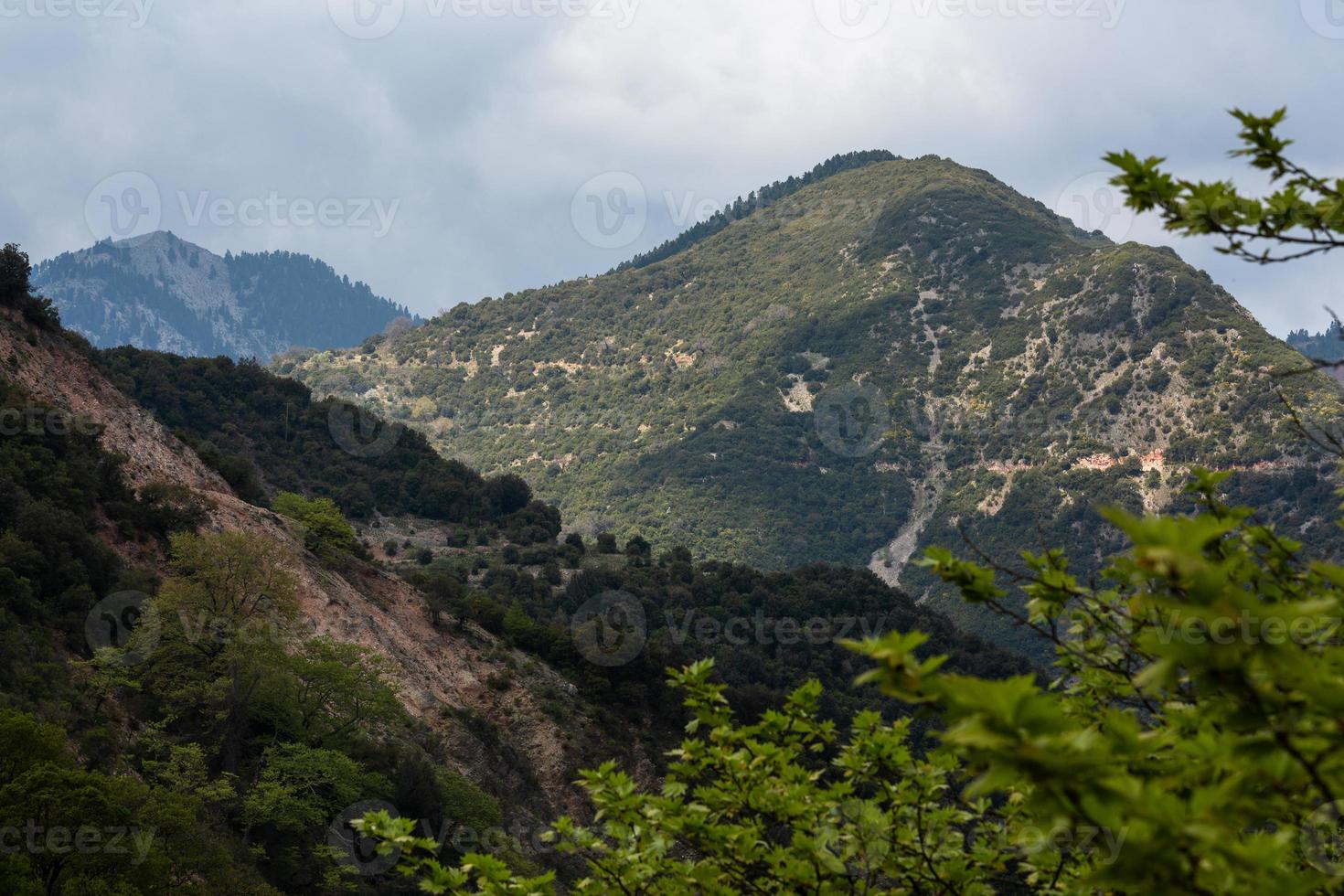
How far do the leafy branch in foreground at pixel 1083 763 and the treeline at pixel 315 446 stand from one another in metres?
67.1

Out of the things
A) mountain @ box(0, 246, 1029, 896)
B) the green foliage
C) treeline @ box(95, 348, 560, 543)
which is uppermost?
treeline @ box(95, 348, 560, 543)

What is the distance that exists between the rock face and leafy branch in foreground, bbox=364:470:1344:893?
1288 inches

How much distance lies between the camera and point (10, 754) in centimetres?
1856

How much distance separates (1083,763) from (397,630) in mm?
45155

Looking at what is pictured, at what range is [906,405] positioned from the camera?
16075 cm

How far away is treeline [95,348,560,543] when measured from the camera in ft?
249

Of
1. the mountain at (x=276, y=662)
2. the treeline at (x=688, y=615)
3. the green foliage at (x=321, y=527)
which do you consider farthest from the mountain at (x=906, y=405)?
the green foliage at (x=321, y=527)

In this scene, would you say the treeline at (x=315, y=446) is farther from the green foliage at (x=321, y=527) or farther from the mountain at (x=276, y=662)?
the green foliage at (x=321, y=527)

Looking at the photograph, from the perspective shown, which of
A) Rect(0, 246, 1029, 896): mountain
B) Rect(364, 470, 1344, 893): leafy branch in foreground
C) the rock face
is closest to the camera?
Rect(364, 470, 1344, 893): leafy branch in foreground

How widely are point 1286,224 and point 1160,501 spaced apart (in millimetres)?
127321

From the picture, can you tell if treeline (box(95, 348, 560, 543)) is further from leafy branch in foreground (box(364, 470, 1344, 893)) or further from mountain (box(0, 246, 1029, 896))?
leafy branch in foreground (box(364, 470, 1344, 893))

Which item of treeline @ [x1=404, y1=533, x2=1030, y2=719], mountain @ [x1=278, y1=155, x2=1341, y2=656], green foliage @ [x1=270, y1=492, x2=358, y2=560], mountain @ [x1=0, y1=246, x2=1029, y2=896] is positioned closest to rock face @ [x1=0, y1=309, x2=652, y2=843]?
mountain @ [x1=0, y1=246, x2=1029, y2=896]

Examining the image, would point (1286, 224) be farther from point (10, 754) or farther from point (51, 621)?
point (51, 621)

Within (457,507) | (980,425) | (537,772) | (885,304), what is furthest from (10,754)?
(885,304)
